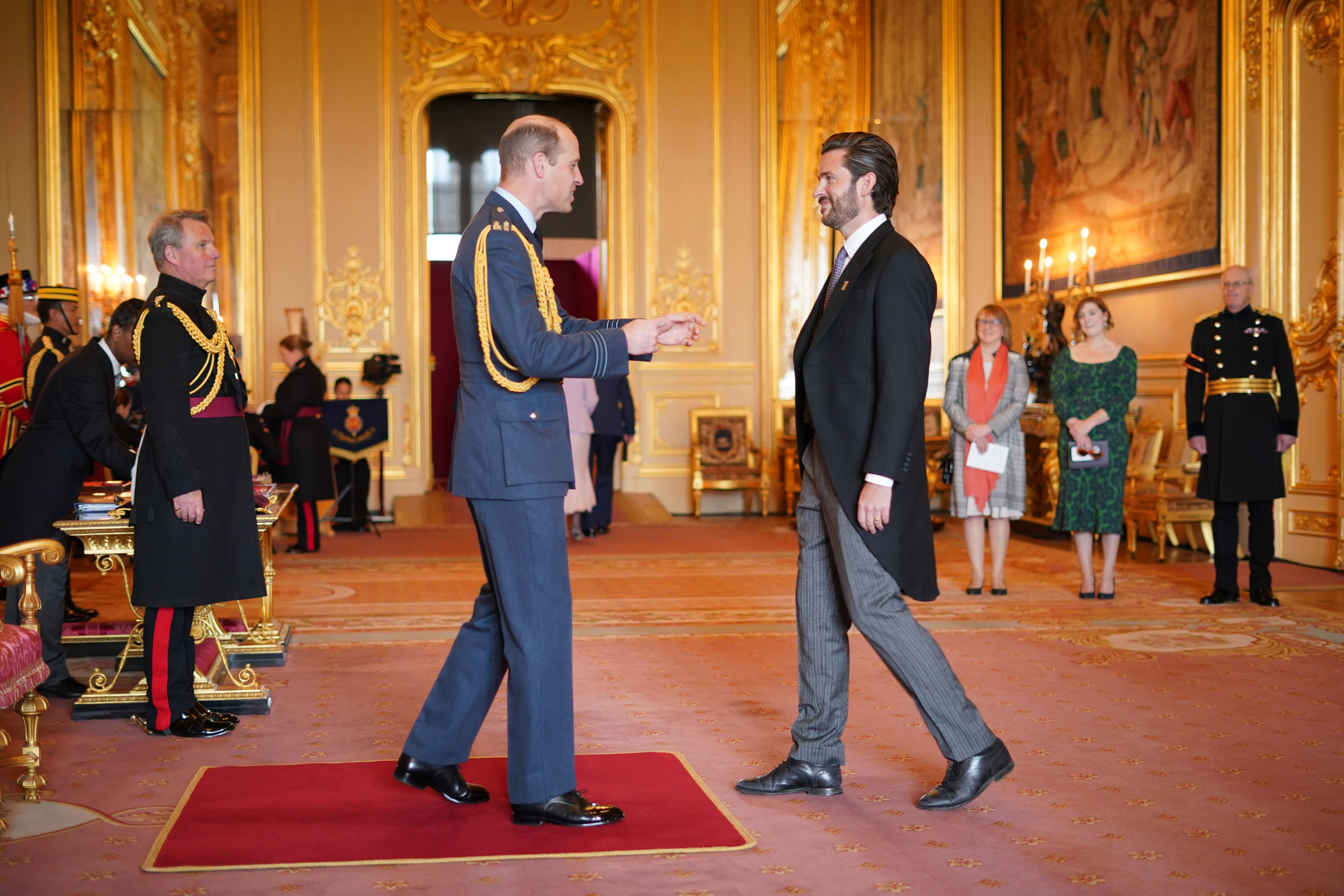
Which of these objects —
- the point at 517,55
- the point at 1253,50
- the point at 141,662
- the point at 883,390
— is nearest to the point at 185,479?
the point at 141,662

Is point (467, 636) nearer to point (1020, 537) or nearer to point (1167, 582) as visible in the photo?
point (1167, 582)

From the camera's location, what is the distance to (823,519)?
3.12 m

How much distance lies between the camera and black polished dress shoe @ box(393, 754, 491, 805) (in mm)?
3066

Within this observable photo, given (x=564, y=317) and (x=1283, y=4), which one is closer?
(x=564, y=317)

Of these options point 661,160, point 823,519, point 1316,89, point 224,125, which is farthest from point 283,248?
point 823,519

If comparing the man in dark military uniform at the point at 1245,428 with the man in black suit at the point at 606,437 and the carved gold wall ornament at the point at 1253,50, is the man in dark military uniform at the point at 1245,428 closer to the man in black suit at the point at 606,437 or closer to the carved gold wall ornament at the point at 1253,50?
the carved gold wall ornament at the point at 1253,50

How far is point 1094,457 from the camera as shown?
20.7ft

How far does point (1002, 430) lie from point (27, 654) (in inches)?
188

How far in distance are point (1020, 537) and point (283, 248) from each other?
22.6ft

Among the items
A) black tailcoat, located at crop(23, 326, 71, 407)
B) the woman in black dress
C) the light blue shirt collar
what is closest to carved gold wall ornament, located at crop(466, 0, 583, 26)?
the woman in black dress

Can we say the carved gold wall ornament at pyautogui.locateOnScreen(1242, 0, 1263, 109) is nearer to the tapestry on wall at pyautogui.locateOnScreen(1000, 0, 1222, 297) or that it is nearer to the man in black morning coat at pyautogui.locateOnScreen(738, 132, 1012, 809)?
the tapestry on wall at pyautogui.locateOnScreen(1000, 0, 1222, 297)

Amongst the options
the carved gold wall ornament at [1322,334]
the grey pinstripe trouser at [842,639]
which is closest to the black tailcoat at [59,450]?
the grey pinstripe trouser at [842,639]

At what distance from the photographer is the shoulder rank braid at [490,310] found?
2.79m

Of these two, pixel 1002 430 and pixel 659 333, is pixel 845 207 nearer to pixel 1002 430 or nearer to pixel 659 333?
pixel 659 333
